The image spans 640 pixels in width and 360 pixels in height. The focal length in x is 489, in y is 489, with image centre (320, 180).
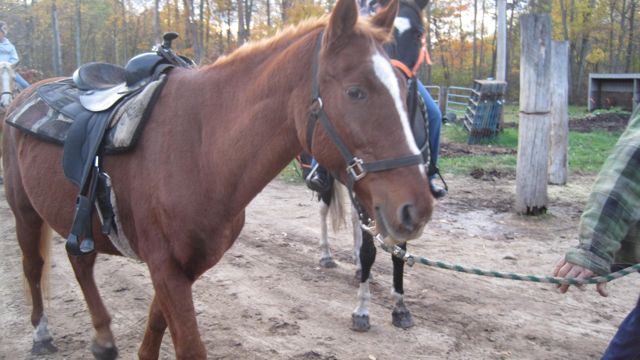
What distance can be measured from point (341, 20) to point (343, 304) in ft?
10.2

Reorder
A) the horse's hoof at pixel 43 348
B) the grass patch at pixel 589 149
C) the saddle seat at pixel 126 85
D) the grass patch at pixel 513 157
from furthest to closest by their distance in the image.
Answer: the grass patch at pixel 589 149 → the grass patch at pixel 513 157 → the horse's hoof at pixel 43 348 → the saddle seat at pixel 126 85

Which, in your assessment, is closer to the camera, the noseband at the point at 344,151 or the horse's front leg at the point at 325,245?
the noseband at the point at 344,151

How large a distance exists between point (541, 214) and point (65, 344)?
612cm

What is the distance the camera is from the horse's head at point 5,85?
8833mm

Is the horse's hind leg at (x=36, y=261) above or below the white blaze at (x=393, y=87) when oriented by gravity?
below

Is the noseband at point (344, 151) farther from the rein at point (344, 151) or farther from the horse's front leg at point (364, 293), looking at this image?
the horse's front leg at point (364, 293)

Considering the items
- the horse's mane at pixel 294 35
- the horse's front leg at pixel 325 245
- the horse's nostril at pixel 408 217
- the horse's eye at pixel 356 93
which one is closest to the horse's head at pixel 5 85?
the horse's front leg at pixel 325 245

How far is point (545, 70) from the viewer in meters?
6.87

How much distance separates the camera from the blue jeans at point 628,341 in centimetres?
218

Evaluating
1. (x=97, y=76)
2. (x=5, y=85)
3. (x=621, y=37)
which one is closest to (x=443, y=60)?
(x=621, y=37)

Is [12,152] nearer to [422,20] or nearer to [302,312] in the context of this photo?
[302,312]

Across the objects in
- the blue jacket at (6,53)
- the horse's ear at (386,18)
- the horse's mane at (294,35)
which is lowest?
the horse's mane at (294,35)

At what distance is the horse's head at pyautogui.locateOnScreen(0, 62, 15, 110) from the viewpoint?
8833mm

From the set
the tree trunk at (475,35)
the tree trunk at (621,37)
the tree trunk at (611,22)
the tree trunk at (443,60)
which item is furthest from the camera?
the tree trunk at (443,60)
